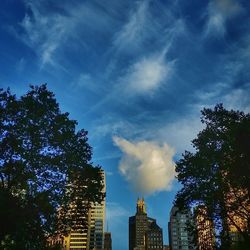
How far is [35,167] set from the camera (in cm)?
3872

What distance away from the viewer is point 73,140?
139 ft

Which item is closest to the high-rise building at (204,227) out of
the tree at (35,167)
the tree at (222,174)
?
the tree at (222,174)

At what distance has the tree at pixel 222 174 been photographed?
45375 millimetres

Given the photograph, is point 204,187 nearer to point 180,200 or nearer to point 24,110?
point 180,200

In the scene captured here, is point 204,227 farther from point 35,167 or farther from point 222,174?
point 35,167

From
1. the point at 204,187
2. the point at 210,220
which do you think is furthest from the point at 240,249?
the point at 204,187

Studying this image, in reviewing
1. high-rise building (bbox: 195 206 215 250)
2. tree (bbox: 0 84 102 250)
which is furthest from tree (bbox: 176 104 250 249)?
tree (bbox: 0 84 102 250)

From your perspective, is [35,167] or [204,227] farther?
[204,227]

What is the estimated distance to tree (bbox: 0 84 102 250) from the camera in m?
37.8

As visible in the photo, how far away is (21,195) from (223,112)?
26518 millimetres

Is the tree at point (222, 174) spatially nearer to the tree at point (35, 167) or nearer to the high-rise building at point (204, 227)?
the high-rise building at point (204, 227)

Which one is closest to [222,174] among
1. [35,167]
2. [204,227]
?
[204,227]

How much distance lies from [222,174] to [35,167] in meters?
20.5

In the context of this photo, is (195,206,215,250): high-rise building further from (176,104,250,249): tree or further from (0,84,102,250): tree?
(0,84,102,250): tree
